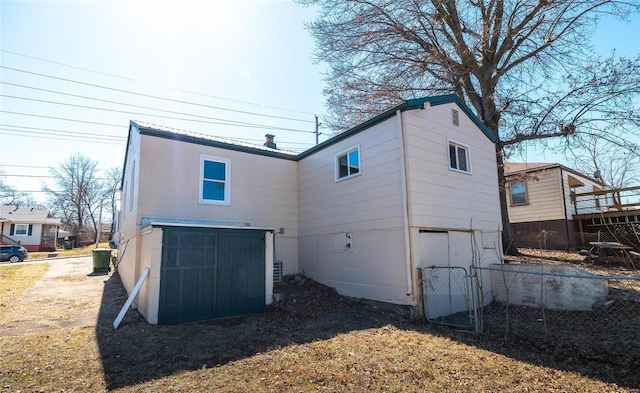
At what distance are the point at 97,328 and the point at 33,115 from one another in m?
17.9

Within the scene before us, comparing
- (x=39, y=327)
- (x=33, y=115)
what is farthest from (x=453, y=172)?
(x=33, y=115)

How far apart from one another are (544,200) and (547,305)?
36.4 ft

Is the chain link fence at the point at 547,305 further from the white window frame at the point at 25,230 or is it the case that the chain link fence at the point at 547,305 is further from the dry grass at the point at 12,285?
the white window frame at the point at 25,230

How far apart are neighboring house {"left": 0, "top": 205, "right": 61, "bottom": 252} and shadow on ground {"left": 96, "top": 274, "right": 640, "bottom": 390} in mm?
30068

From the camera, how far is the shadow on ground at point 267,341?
4109 millimetres

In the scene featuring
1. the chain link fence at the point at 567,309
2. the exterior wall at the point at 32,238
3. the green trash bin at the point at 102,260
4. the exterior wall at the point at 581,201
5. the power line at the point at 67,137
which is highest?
the power line at the point at 67,137

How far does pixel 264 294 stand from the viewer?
24.7 ft

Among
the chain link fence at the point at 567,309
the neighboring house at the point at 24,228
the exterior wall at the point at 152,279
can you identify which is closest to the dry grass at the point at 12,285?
the exterior wall at the point at 152,279

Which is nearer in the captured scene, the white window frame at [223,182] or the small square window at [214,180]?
the white window frame at [223,182]

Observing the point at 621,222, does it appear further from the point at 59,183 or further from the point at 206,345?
the point at 59,183

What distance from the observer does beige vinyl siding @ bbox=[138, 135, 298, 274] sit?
8555 mm

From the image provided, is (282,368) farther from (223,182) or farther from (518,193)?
(518,193)

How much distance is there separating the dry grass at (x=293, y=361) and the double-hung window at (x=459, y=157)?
4.40m

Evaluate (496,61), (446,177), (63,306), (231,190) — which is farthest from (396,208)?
(496,61)
